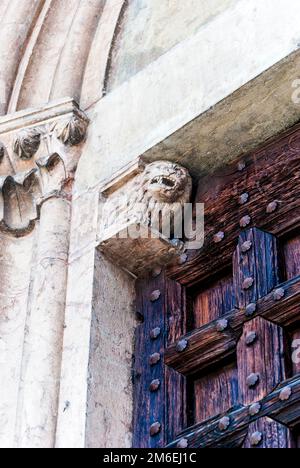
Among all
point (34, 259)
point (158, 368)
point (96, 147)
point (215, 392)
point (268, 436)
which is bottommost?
point (268, 436)

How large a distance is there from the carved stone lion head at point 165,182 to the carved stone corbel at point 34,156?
0.26 metres

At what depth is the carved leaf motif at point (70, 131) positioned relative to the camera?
12.7ft

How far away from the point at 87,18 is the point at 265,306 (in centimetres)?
121

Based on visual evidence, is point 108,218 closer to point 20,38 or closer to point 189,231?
point 189,231

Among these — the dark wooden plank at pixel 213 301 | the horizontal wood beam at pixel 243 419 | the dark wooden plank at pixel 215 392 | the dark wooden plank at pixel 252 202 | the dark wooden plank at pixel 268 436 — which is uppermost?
the dark wooden plank at pixel 252 202

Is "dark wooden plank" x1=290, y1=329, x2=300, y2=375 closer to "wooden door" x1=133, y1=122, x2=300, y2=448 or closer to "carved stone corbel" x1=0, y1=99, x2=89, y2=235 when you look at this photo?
"wooden door" x1=133, y1=122, x2=300, y2=448

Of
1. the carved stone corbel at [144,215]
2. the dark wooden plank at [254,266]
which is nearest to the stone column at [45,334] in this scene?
the carved stone corbel at [144,215]

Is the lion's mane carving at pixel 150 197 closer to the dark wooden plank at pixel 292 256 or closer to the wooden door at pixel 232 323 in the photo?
the wooden door at pixel 232 323

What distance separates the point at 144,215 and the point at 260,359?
0.54m

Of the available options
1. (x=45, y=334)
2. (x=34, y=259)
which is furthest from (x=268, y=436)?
(x=34, y=259)

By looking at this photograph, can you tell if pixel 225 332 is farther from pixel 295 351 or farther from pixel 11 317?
pixel 11 317

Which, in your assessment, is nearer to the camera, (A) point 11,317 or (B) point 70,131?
(A) point 11,317

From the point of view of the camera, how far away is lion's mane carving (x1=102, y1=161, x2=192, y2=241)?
143 inches

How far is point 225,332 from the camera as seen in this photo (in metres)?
3.41
